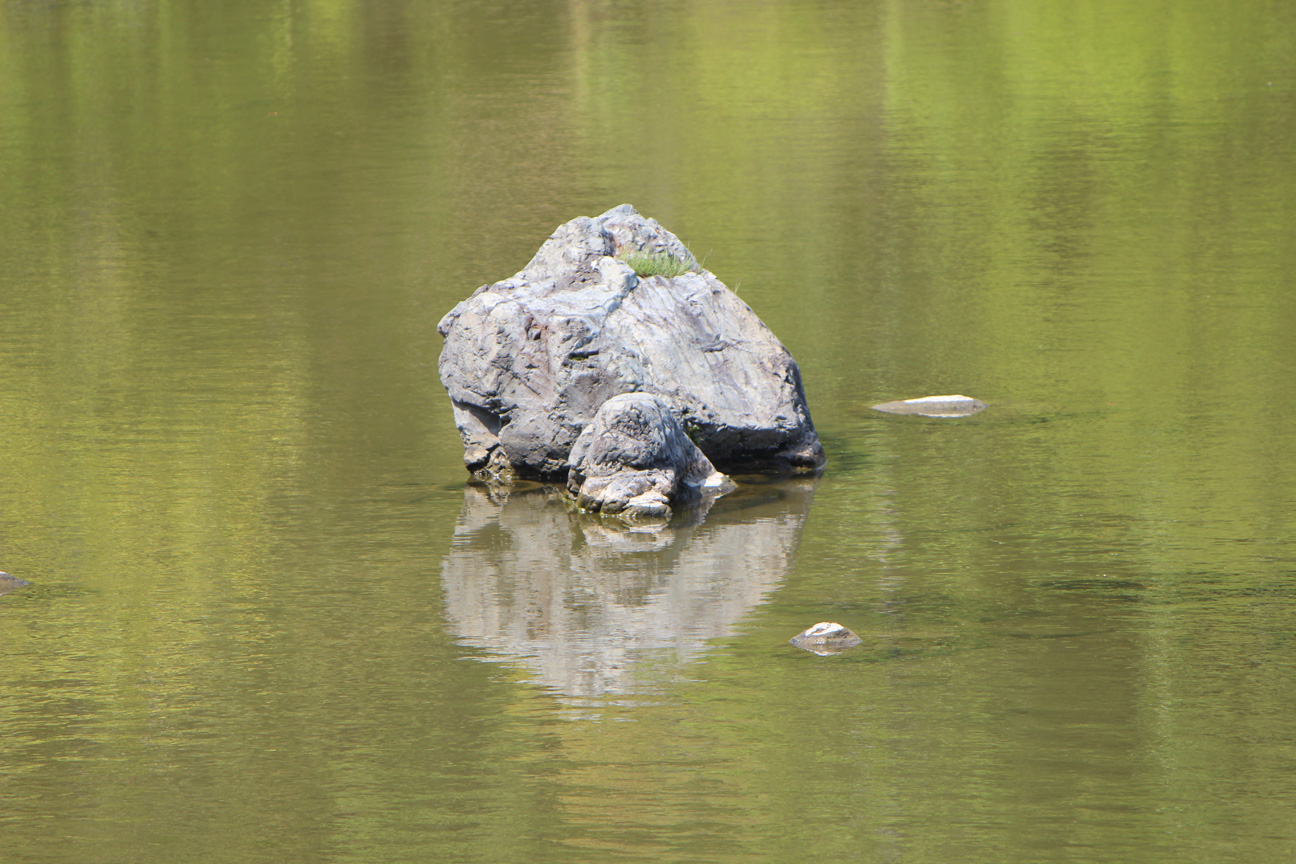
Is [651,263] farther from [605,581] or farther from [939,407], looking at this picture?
[605,581]

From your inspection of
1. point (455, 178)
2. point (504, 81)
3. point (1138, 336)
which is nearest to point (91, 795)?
point (1138, 336)

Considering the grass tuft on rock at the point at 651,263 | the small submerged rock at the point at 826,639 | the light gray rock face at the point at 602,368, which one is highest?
the grass tuft on rock at the point at 651,263

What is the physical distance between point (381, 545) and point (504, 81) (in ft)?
92.4

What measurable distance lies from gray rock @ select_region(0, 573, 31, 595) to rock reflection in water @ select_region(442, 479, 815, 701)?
265 centimetres

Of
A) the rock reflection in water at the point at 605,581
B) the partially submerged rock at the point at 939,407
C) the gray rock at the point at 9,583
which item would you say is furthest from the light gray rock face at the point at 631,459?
the gray rock at the point at 9,583

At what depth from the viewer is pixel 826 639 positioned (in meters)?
10.4

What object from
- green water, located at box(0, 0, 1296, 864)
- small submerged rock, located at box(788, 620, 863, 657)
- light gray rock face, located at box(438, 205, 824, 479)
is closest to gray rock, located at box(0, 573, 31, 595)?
green water, located at box(0, 0, 1296, 864)

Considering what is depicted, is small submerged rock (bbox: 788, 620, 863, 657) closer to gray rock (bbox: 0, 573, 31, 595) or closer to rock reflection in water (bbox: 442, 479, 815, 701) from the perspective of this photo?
rock reflection in water (bbox: 442, 479, 815, 701)

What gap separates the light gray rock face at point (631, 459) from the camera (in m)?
13.3

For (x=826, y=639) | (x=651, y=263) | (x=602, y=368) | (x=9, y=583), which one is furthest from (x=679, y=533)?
(x=9, y=583)

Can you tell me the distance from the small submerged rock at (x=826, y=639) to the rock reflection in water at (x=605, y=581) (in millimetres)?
497

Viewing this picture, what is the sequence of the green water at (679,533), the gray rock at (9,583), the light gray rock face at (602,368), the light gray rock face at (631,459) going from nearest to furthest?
the green water at (679,533) < the gray rock at (9,583) < the light gray rock face at (631,459) < the light gray rock face at (602,368)

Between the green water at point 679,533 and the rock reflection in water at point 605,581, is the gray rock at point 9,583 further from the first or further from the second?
the rock reflection in water at point 605,581

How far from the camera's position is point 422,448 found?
15.4m
